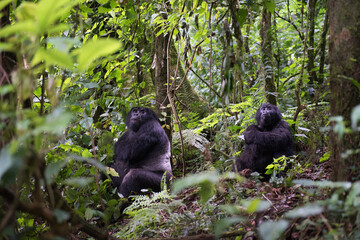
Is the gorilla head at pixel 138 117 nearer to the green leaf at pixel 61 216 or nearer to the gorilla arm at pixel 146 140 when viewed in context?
the gorilla arm at pixel 146 140

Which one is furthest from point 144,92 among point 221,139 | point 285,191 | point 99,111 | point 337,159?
point 337,159

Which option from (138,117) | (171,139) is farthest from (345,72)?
(171,139)

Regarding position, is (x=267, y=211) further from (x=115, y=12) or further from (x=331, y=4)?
(x=115, y=12)

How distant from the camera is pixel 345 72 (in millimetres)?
1886

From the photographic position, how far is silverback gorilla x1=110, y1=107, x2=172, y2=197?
569 cm

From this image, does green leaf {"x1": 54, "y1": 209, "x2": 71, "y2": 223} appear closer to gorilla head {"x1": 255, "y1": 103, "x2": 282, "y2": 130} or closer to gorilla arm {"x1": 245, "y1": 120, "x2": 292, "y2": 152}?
gorilla arm {"x1": 245, "y1": 120, "x2": 292, "y2": 152}

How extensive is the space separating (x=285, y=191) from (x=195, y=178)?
211 cm

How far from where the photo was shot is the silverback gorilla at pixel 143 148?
18.7 ft

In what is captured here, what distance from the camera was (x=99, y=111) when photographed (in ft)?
21.3

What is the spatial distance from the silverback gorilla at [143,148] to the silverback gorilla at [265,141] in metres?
1.21

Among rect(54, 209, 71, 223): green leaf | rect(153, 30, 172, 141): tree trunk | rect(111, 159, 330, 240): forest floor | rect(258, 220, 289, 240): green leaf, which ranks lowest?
rect(111, 159, 330, 240): forest floor

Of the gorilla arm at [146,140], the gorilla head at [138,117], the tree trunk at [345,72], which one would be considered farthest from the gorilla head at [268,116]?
the tree trunk at [345,72]

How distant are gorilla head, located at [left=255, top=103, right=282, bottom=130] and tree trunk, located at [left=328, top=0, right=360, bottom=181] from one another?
3.74 metres

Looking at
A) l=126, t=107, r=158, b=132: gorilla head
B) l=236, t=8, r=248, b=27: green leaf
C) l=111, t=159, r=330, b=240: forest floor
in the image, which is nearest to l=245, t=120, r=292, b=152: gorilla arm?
l=111, t=159, r=330, b=240: forest floor
